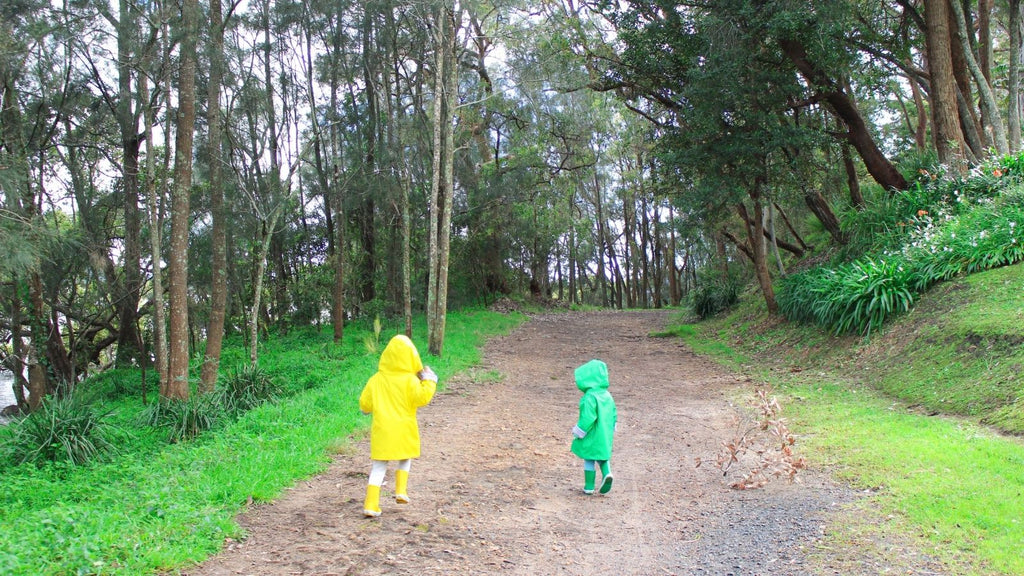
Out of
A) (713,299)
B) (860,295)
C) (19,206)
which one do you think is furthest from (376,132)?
(860,295)

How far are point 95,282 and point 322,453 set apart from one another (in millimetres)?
14454

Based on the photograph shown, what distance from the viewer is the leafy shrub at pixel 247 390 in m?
10.4

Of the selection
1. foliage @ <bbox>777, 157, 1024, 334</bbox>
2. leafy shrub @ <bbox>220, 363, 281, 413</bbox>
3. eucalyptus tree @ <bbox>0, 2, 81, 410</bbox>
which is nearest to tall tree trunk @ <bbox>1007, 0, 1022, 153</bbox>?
foliage @ <bbox>777, 157, 1024, 334</bbox>

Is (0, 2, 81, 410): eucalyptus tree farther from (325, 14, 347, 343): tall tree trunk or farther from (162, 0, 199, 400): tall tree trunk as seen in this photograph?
(325, 14, 347, 343): tall tree trunk

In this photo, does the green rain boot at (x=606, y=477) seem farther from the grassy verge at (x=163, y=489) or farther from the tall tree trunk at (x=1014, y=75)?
the tall tree trunk at (x=1014, y=75)

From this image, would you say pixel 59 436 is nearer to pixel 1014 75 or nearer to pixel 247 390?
pixel 247 390

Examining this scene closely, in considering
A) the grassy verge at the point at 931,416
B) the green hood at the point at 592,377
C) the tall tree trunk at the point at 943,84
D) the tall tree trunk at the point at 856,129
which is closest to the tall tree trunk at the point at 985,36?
the tall tree trunk at the point at 943,84

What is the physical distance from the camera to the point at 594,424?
17.4 feet

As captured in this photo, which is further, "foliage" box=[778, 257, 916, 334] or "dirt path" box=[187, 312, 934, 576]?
"foliage" box=[778, 257, 916, 334]

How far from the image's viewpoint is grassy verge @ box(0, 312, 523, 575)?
3824 mm

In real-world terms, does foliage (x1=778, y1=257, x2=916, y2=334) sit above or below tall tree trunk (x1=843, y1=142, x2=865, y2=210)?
below

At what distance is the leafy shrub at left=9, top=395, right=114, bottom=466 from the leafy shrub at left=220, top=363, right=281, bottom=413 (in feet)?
6.04

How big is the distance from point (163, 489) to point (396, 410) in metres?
1.96

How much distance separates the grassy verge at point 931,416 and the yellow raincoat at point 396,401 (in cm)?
300
